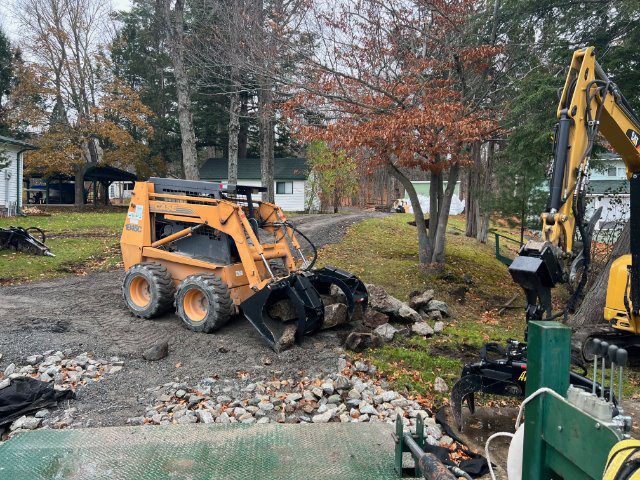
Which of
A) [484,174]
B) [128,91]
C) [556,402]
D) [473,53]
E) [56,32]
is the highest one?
[56,32]

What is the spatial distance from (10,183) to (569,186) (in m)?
23.8

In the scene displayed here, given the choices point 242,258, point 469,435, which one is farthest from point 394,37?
point 469,435

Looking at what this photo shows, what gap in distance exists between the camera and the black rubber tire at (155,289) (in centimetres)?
740

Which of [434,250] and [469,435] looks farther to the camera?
[434,250]

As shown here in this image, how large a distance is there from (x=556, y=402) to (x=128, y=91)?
30.0 m

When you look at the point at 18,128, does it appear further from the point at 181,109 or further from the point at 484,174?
the point at 484,174

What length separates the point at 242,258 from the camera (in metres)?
6.74

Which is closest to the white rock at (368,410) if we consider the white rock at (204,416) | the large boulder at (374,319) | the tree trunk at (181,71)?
the white rock at (204,416)

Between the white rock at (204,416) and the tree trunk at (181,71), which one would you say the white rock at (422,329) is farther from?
the tree trunk at (181,71)

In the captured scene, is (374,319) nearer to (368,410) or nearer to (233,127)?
(368,410)

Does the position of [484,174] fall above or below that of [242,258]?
above

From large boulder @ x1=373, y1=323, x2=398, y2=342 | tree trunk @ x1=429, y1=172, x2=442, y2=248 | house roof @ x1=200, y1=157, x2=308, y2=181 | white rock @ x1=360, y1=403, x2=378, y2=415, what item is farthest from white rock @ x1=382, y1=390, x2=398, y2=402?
house roof @ x1=200, y1=157, x2=308, y2=181

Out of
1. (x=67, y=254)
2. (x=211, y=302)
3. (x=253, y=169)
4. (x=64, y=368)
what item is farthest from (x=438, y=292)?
(x=253, y=169)

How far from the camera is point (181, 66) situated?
15.7 meters
